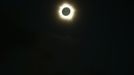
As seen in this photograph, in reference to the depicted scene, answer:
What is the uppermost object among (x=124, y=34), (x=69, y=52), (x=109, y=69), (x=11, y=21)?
(x=11, y=21)

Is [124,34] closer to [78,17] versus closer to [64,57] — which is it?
[78,17]

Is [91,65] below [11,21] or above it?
below

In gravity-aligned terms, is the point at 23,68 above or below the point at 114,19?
below

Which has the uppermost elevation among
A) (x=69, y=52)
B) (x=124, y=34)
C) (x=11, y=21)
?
(x=11, y=21)

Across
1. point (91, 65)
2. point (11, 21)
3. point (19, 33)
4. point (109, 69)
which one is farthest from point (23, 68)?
point (109, 69)

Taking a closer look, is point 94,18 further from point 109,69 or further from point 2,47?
point 2,47

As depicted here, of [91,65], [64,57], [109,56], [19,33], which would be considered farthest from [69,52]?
[19,33]

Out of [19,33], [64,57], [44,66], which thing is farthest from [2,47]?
[64,57]

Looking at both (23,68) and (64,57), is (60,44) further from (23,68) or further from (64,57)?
(23,68)
